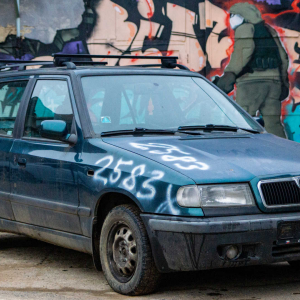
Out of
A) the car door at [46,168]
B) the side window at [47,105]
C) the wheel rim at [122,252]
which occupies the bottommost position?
the wheel rim at [122,252]

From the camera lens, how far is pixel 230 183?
4.28 meters

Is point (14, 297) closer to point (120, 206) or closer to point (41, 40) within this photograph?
point (120, 206)

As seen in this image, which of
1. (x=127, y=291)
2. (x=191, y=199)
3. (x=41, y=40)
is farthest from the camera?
(x=41, y=40)

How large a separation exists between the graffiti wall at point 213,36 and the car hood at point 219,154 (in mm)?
9977

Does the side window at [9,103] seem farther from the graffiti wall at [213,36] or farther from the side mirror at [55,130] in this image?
the graffiti wall at [213,36]

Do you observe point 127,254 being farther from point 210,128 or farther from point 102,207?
point 210,128

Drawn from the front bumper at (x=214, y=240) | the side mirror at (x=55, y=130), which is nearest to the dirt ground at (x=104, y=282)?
the front bumper at (x=214, y=240)

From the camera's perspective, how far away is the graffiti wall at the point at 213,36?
49.1 ft

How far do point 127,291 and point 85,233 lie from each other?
0.64m

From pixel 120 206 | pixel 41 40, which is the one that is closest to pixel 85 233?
pixel 120 206

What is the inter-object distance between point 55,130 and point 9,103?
1.39 m

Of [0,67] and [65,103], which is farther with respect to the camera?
[0,67]

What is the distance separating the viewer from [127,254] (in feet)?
15.3

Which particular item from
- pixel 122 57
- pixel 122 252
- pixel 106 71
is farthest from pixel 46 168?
pixel 122 57
